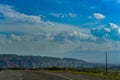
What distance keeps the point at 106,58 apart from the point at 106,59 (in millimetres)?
230

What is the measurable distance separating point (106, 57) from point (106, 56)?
254 mm

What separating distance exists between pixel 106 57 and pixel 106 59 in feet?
1.88

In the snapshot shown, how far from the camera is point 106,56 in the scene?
251 ft

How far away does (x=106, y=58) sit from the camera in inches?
2995

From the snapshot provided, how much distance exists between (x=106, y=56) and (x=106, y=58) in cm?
62

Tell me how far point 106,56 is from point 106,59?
823 millimetres

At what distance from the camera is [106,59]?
249ft

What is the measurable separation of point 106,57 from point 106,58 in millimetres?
378

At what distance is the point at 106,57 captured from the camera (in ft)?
251
